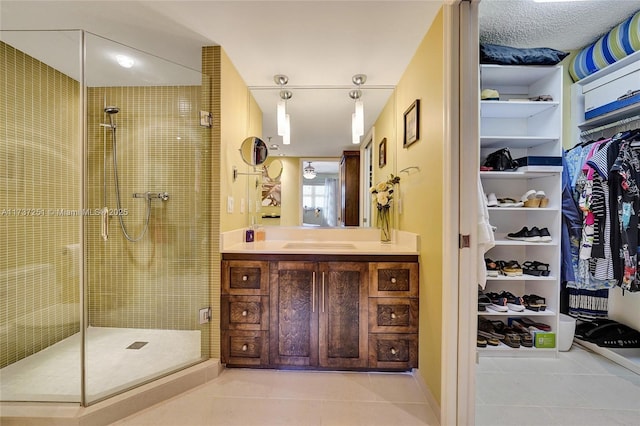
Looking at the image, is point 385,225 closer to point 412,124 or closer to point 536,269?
point 412,124

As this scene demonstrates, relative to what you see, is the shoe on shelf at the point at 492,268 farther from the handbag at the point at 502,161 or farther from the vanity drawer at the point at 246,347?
the vanity drawer at the point at 246,347

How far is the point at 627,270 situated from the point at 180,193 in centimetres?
313

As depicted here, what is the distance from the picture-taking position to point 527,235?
2.05 m

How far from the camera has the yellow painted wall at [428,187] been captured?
4.66ft

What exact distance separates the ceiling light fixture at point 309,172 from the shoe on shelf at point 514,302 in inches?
73.1

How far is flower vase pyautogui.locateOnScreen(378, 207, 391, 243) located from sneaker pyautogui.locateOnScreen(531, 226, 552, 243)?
3.52 feet

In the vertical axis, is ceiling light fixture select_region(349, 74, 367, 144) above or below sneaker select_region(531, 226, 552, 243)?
above

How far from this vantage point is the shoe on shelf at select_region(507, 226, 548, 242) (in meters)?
2.02

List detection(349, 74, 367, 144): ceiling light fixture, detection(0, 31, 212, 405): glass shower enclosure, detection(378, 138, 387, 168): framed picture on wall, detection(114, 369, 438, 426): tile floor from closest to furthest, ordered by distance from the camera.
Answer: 1. detection(114, 369, 438, 426): tile floor
2. detection(0, 31, 212, 405): glass shower enclosure
3. detection(349, 74, 367, 144): ceiling light fixture
4. detection(378, 138, 387, 168): framed picture on wall

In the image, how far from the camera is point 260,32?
5.32 ft

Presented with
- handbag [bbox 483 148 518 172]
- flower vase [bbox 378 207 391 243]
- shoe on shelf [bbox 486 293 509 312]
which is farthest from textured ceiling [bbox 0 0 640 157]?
shoe on shelf [bbox 486 293 509 312]

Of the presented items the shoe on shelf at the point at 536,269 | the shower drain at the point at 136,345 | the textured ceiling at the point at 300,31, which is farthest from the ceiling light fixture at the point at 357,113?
the shower drain at the point at 136,345

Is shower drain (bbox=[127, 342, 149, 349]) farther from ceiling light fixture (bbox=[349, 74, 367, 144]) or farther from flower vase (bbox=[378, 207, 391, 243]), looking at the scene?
ceiling light fixture (bbox=[349, 74, 367, 144])

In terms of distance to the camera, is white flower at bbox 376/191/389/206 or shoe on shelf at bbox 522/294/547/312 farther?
white flower at bbox 376/191/389/206
